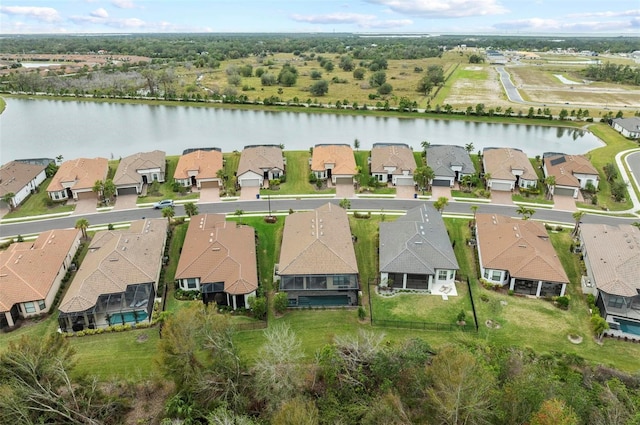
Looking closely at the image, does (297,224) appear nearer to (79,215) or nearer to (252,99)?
(79,215)

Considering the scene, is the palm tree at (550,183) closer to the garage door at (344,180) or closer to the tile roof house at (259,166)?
the garage door at (344,180)

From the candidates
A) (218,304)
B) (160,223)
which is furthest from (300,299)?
(160,223)

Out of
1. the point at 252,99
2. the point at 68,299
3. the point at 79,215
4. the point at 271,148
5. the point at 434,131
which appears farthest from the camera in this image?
the point at 252,99

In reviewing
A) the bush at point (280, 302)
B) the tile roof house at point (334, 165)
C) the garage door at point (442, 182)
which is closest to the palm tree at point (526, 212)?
the garage door at point (442, 182)

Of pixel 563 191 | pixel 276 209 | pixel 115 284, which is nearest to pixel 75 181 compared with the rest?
pixel 276 209

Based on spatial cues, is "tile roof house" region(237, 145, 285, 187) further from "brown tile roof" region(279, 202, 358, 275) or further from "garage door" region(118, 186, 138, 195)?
"brown tile roof" region(279, 202, 358, 275)

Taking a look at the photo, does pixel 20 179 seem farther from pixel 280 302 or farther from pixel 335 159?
pixel 280 302
